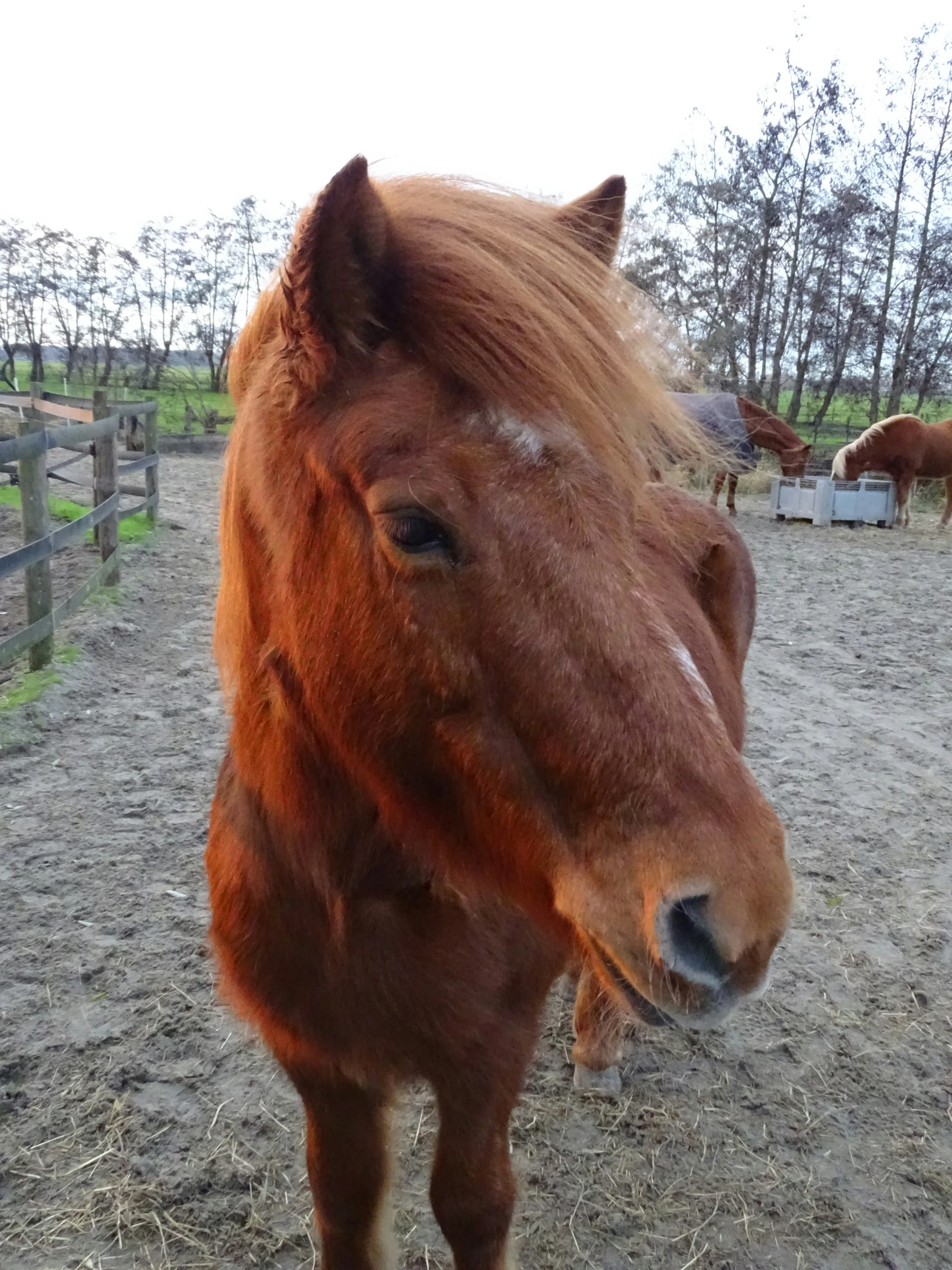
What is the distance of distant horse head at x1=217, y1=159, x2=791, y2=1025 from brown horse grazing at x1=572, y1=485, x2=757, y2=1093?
724 millimetres

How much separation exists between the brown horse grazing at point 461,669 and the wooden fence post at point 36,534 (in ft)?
15.6

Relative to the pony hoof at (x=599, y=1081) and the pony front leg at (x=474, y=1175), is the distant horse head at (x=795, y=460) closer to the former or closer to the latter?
the pony hoof at (x=599, y=1081)

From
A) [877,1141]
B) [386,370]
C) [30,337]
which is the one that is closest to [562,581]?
[386,370]

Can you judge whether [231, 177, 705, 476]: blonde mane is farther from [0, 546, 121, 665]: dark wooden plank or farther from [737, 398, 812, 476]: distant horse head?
[737, 398, 812, 476]: distant horse head

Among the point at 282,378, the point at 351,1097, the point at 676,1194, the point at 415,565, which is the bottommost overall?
the point at 676,1194

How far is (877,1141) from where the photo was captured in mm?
2432

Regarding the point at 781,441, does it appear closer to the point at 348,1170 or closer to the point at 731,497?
the point at 731,497

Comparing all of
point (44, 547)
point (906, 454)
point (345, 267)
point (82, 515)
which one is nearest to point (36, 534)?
point (44, 547)

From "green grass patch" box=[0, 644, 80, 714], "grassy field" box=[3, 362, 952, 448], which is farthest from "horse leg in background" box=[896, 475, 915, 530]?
"green grass patch" box=[0, 644, 80, 714]

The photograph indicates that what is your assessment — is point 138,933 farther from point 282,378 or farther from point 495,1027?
point 282,378

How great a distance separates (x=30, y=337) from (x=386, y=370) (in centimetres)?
3399

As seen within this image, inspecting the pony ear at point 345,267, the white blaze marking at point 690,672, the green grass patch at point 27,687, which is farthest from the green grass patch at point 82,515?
the white blaze marking at point 690,672

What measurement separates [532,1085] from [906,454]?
1629 centimetres

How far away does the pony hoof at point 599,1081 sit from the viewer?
2586 millimetres
